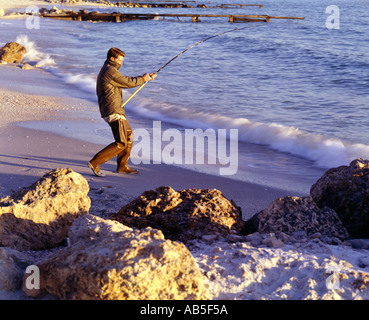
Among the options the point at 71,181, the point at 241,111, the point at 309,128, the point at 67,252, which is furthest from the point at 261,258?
the point at 241,111

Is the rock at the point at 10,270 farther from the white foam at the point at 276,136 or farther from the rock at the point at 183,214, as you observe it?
the white foam at the point at 276,136

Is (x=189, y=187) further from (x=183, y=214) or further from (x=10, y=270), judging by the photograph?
(x=10, y=270)

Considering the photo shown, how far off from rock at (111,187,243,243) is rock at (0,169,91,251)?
40 cm

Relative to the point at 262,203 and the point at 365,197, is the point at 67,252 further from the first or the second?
the point at 262,203

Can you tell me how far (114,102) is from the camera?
20.1 feet

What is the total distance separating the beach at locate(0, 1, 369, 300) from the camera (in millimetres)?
3086

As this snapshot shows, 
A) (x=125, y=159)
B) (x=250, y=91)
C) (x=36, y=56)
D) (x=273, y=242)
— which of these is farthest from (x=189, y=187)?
(x=36, y=56)

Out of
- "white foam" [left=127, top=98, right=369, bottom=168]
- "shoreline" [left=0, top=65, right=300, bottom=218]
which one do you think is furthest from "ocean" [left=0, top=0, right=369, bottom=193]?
"shoreline" [left=0, top=65, right=300, bottom=218]

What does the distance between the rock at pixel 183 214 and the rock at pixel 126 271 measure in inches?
43.3

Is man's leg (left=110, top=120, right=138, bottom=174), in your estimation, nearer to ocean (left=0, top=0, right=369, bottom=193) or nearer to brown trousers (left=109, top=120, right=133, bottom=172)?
brown trousers (left=109, top=120, right=133, bottom=172)

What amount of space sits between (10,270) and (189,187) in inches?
121

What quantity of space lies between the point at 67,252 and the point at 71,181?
127cm

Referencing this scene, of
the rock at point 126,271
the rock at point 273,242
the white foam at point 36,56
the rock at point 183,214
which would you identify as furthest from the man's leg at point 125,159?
the white foam at point 36,56
